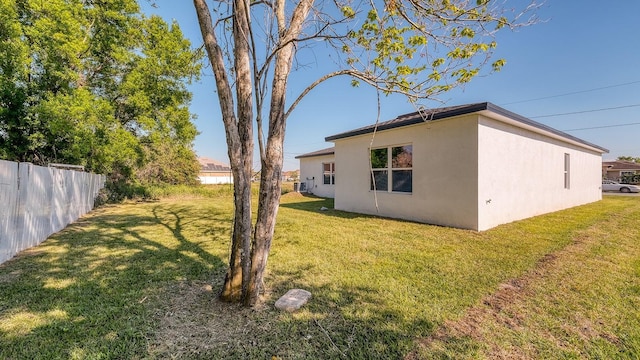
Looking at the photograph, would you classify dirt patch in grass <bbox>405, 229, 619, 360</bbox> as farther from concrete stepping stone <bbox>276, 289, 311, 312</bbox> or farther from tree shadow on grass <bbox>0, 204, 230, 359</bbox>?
tree shadow on grass <bbox>0, 204, 230, 359</bbox>

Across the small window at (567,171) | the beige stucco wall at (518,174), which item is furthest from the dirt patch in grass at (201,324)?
the small window at (567,171)

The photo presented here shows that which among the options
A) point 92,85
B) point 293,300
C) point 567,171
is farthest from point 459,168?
point 92,85

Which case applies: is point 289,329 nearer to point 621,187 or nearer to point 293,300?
point 293,300

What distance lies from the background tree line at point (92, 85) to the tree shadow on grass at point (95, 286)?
15.0 ft

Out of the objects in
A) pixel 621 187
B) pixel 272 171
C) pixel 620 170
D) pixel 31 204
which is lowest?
pixel 621 187

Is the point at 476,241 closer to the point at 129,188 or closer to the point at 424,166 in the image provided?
the point at 424,166

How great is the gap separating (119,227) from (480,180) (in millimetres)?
9302

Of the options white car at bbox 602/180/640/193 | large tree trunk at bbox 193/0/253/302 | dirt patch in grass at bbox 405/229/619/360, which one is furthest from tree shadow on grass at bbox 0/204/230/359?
white car at bbox 602/180/640/193

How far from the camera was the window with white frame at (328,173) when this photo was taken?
15778mm

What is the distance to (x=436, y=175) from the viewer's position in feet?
23.3

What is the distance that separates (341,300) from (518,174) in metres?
7.32

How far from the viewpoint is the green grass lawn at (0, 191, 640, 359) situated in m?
2.09

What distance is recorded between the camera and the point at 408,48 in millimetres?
3223

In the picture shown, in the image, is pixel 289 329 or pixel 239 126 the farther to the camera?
pixel 239 126
